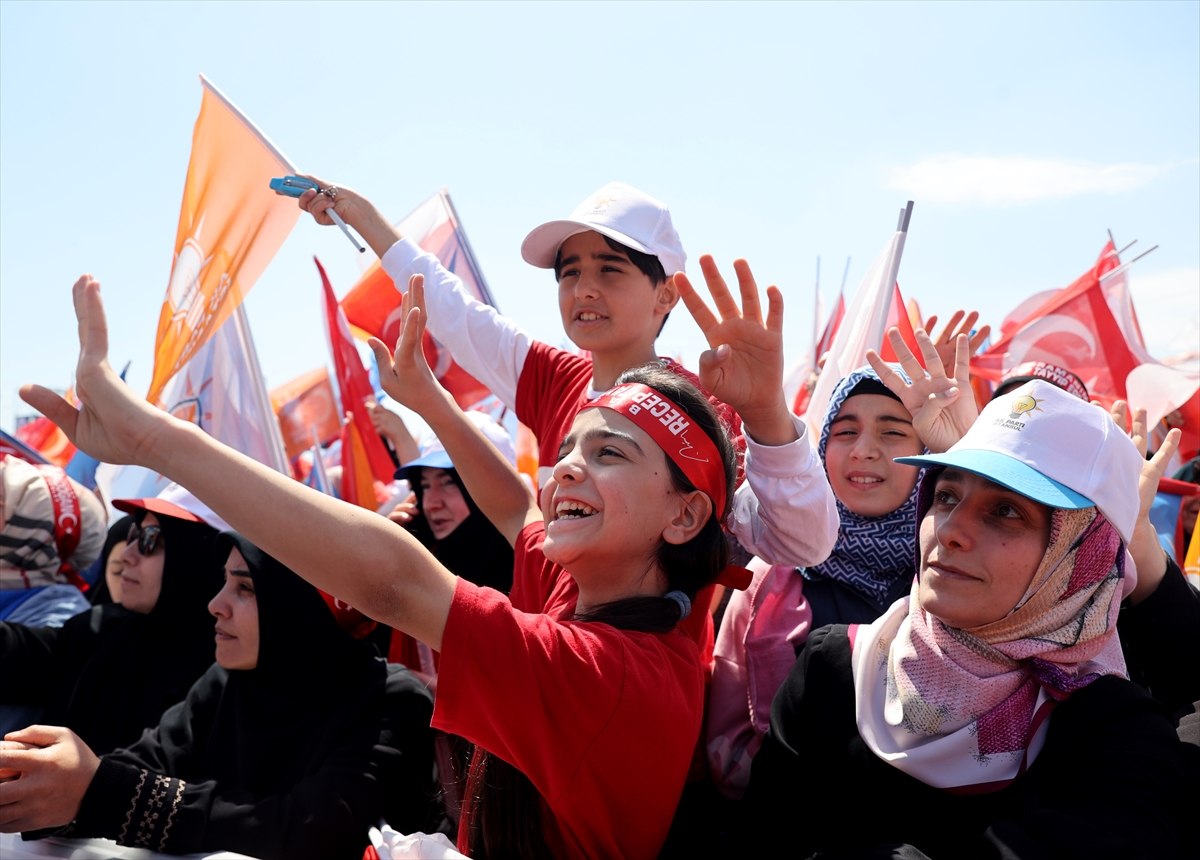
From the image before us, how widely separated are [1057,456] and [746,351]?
66cm

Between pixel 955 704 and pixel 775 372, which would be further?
pixel 775 372

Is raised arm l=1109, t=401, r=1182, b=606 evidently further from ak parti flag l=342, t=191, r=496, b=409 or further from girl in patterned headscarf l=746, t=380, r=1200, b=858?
ak parti flag l=342, t=191, r=496, b=409

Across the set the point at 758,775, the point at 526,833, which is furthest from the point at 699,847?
the point at 526,833

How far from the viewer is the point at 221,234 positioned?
3.99 m

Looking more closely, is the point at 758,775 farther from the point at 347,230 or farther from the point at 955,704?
the point at 347,230

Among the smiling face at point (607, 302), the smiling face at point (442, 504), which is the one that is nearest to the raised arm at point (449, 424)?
the smiling face at point (607, 302)

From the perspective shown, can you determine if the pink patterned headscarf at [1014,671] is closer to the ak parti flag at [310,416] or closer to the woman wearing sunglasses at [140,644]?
the woman wearing sunglasses at [140,644]

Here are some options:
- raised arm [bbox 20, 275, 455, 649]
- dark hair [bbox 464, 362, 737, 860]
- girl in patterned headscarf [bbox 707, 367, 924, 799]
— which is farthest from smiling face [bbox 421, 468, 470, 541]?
raised arm [bbox 20, 275, 455, 649]

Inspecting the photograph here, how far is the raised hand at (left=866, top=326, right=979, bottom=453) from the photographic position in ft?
9.25

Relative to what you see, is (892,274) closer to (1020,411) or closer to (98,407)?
(1020,411)

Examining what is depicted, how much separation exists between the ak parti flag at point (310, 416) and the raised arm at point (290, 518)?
743 cm

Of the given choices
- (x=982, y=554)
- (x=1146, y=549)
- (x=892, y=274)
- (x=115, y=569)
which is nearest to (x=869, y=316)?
(x=892, y=274)

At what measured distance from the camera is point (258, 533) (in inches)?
63.2

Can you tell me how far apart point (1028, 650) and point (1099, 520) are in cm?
30
